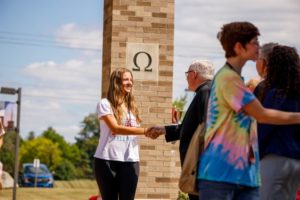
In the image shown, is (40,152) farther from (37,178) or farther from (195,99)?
(195,99)

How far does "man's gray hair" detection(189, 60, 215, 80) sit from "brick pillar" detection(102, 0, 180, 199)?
20.0 ft

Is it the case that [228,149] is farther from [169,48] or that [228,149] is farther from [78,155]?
[78,155]

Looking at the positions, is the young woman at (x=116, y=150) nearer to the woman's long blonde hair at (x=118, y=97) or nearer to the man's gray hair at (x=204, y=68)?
the woman's long blonde hair at (x=118, y=97)

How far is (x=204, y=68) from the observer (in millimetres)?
6910

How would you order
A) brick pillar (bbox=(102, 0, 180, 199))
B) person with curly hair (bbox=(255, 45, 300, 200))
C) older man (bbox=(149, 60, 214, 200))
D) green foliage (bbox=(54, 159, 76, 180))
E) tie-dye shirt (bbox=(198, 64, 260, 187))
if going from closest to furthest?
tie-dye shirt (bbox=(198, 64, 260, 187))
person with curly hair (bbox=(255, 45, 300, 200))
older man (bbox=(149, 60, 214, 200))
brick pillar (bbox=(102, 0, 180, 199))
green foliage (bbox=(54, 159, 76, 180))

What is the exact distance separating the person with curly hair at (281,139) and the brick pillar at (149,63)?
6896 millimetres

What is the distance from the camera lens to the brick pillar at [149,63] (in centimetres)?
1304

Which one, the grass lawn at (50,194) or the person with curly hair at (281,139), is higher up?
the person with curly hair at (281,139)

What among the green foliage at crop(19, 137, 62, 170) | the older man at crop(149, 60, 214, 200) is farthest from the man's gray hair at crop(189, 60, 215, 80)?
the green foliage at crop(19, 137, 62, 170)

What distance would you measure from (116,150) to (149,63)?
17.4 feet

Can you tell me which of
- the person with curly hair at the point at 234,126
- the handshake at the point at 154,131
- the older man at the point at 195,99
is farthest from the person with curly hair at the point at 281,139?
the handshake at the point at 154,131

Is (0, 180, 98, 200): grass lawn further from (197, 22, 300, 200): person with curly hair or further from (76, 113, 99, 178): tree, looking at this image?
(76, 113, 99, 178): tree

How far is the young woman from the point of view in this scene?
7.94 metres

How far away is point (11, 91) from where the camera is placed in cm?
3012
